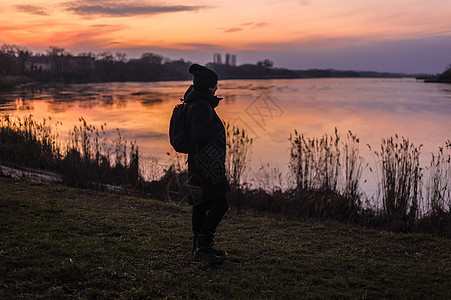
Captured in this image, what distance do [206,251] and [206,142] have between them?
44.9 inches

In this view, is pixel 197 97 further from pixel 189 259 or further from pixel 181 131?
pixel 189 259

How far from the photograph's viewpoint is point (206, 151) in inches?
149

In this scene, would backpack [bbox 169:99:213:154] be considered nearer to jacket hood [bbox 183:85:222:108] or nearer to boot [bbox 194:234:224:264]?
jacket hood [bbox 183:85:222:108]

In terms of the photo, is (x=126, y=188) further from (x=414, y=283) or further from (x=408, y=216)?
(x=414, y=283)

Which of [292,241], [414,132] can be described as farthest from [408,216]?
[414,132]

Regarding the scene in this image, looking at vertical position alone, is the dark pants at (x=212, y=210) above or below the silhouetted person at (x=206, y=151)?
below

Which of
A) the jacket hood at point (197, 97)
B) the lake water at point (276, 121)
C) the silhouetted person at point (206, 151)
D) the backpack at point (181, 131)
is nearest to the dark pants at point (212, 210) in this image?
the silhouetted person at point (206, 151)

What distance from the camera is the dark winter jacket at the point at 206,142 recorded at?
371 cm

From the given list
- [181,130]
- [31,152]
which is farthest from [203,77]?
[31,152]

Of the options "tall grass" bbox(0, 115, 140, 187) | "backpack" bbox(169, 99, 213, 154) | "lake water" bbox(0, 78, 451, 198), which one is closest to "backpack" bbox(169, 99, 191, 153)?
"backpack" bbox(169, 99, 213, 154)

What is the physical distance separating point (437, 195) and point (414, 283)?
14.1 feet

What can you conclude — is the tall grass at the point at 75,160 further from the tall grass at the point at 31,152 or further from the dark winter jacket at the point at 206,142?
the dark winter jacket at the point at 206,142

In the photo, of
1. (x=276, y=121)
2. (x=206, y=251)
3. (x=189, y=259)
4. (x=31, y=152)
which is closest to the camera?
(x=206, y=251)

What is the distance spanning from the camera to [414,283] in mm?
3895
